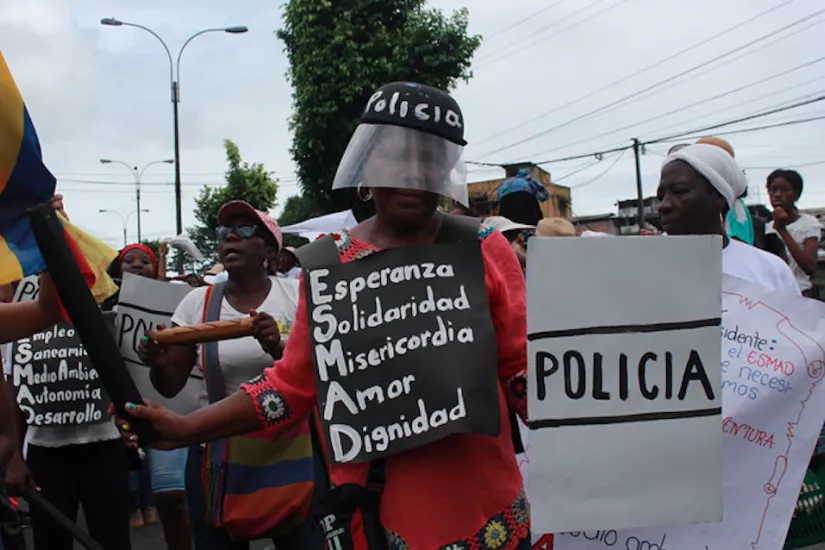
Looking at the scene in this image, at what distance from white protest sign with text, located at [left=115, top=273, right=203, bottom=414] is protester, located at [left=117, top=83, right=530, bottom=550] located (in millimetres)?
1424

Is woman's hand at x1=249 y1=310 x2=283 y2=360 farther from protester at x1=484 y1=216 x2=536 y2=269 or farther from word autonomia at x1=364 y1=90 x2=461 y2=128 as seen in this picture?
protester at x1=484 y1=216 x2=536 y2=269

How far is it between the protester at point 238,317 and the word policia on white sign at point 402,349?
851 millimetres

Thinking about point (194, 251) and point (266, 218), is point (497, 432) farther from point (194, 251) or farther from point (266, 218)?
point (194, 251)

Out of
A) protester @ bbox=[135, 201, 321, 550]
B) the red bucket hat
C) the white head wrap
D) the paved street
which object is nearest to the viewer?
the white head wrap

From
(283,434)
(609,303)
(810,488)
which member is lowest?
(810,488)

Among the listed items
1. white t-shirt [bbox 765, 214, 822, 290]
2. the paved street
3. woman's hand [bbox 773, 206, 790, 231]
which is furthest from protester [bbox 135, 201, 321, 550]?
white t-shirt [bbox 765, 214, 822, 290]

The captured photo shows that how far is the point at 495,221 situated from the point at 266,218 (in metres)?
1.12

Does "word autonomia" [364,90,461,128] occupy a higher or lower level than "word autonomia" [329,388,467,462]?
higher

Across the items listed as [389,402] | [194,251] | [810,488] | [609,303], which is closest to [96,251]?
[389,402]

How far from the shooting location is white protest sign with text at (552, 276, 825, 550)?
Result: 279 centimetres

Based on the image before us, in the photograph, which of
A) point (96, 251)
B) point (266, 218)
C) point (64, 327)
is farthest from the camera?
point (64, 327)

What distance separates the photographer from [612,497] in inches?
88.5

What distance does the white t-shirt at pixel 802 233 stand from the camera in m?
6.64

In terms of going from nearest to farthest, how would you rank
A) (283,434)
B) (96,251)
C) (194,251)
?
1. (96,251)
2. (283,434)
3. (194,251)
